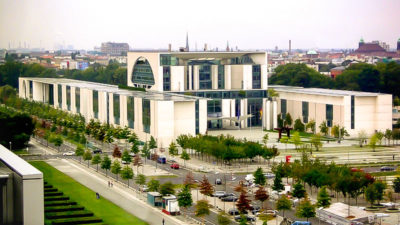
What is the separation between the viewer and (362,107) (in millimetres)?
16250

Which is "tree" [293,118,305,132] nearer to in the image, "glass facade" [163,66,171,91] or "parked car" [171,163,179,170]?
"glass facade" [163,66,171,91]

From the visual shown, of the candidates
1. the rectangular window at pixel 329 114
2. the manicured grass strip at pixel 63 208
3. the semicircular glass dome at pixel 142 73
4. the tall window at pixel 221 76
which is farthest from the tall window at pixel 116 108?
the manicured grass strip at pixel 63 208

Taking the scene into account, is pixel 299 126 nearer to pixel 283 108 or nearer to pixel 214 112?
pixel 283 108

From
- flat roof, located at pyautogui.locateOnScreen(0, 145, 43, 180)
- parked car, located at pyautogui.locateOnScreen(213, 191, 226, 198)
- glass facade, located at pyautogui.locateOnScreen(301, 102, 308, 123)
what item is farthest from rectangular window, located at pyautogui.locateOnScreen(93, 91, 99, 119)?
flat roof, located at pyautogui.locateOnScreen(0, 145, 43, 180)

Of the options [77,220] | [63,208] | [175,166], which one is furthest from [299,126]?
[77,220]

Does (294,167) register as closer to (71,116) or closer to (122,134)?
(122,134)

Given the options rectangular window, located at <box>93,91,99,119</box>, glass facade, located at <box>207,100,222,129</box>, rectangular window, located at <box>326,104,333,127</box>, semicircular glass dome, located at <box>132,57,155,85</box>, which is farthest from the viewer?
semicircular glass dome, located at <box>132,57,155,85</box>

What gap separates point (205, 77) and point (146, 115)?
3.67 metres

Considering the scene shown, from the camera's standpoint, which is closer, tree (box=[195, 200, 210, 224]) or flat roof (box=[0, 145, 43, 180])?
flat roof (box=[0, 145, 43, 180])

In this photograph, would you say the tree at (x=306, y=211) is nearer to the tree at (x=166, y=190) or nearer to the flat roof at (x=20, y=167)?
the tree at (x=166, y=190)

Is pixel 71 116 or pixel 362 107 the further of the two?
pixel 71 116

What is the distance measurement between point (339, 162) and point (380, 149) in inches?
84.9

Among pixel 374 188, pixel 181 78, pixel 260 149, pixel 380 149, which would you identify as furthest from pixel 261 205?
pixel 181 78

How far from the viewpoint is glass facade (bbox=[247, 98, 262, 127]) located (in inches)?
722
